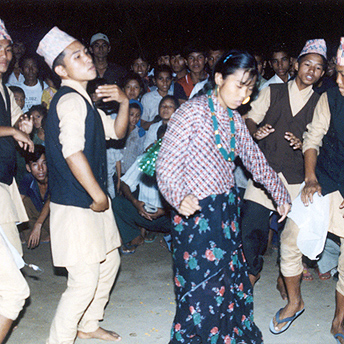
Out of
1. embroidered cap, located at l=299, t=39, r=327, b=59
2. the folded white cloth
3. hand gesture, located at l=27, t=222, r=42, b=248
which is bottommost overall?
hand gesture, located at l=27, t=222, r=42, b=248

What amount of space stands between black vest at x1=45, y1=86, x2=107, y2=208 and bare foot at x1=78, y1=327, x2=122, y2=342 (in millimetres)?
1084

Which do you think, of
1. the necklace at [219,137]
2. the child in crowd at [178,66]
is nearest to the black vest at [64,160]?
the necklace at [219,137]

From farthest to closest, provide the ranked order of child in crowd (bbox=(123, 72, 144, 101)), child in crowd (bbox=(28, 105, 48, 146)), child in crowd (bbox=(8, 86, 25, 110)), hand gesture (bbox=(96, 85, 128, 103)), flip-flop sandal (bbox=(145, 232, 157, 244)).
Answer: child in crowd (bbox=(123, 72, 144, 101))
child in crowd (bbox=(8, 86, 25, 110))
child in crowd (bbox=(28, 105, 48, 146))
flip-flop sandal (bbox=(145, 232, 157, 244))
hand gesture (bbox=(96, 85, 128, 103))

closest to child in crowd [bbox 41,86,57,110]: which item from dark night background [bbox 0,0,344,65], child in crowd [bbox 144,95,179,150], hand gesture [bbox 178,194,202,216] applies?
child in crowd [bbox 144,95,179,150]

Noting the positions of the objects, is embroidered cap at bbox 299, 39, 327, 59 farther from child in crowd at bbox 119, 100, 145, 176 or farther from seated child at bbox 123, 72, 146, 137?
seated child at bbox 123, 72, 146, 137

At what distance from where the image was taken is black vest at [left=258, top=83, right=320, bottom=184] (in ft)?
12.6

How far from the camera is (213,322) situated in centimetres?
289

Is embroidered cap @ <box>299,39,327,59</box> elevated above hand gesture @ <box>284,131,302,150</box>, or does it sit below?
above

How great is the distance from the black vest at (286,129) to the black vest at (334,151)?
392mm

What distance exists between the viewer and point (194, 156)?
8.98 feet

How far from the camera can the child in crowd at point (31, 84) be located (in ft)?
22.1

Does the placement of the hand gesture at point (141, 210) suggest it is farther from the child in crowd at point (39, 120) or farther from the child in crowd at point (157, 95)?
the child in crowd at point (39, 120)

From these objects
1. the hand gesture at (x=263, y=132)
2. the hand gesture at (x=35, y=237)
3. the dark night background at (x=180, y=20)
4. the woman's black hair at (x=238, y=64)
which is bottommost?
the hand gesture at (x=35, y=237)

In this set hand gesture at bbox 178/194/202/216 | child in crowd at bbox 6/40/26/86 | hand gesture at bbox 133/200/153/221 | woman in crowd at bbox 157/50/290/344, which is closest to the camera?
hand gesture at bbox 178/194/202/216
